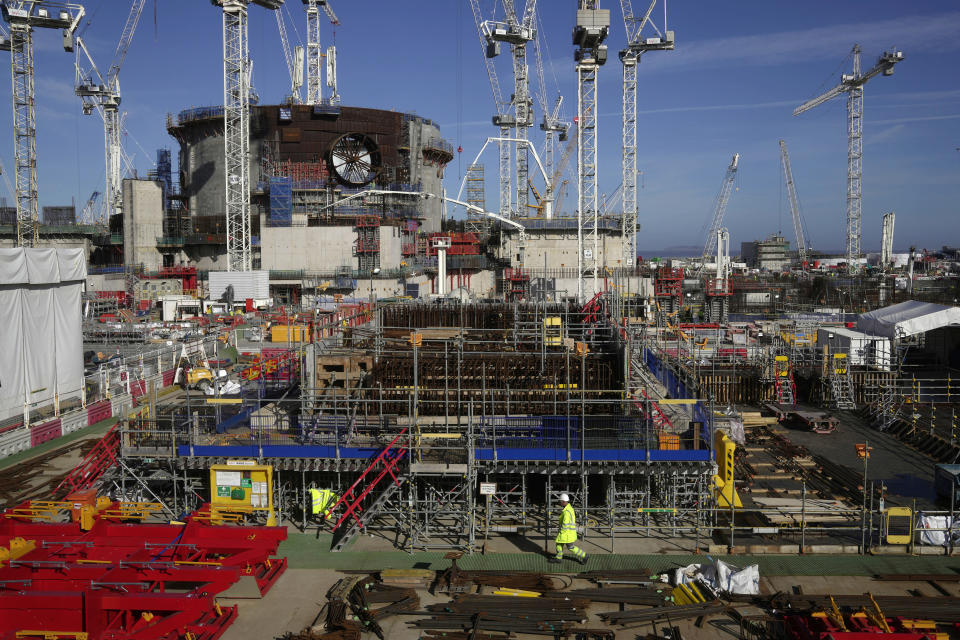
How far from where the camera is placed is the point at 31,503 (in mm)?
13289

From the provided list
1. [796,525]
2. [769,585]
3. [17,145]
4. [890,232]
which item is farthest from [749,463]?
[890,232]

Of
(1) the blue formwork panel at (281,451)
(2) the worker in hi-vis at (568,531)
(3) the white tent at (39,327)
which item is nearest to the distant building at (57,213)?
(3) the white tent at (39,327)

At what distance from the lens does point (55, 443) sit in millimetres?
20453

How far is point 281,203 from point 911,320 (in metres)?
45.2

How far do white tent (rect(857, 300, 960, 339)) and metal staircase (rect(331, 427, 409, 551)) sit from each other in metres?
23.6

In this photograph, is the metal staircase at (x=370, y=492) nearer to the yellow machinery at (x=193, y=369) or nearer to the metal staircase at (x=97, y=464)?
the metal staircase at (x=97, y=464)

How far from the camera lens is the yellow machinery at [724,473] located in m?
13.6

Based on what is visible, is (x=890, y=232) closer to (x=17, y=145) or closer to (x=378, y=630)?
(x=17, y=145)

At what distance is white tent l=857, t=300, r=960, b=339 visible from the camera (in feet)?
92.6

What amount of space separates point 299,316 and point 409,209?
29.1 metres

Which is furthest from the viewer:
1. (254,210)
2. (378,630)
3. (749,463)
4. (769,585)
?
(254,210)

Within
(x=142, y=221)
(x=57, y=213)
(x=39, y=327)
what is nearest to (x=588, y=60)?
(x=39, y=327)

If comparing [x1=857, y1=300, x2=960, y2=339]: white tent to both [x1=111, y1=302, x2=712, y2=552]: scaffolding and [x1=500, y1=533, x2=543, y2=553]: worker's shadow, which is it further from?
[x1=500, y1=533, x2=543, y2=553]: worker's shadow

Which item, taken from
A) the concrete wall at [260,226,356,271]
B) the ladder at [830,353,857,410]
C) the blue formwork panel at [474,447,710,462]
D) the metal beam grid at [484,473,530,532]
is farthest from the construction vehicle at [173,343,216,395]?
the concrete wall at [260,226,356,271]
